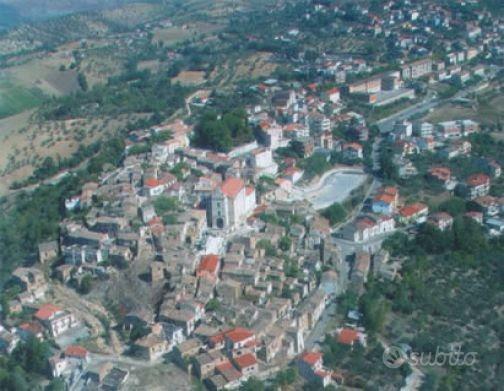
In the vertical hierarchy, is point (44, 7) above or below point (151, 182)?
below

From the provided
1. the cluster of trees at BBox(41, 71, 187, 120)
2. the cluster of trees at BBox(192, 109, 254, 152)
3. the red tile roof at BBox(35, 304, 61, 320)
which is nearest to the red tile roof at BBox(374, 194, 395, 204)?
the cluster of trees at BBox(192, 109, 254, 152)

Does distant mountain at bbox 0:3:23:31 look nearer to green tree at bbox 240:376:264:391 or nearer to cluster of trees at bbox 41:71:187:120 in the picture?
cluster of trees at bbox 41:71:187:120

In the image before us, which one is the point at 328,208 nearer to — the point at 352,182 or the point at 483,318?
the point at 352,182

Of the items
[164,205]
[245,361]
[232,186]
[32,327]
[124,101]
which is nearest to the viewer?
[245,361]

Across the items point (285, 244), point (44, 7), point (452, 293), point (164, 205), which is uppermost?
point (164, 205)

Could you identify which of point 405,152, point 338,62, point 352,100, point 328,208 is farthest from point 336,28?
point 328,208

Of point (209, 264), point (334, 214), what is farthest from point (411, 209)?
point (209, 264)

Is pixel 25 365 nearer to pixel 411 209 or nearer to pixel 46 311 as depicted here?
pixel 46 311

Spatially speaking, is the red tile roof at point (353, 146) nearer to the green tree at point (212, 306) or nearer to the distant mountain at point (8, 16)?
the green tree at point (212, 306)
